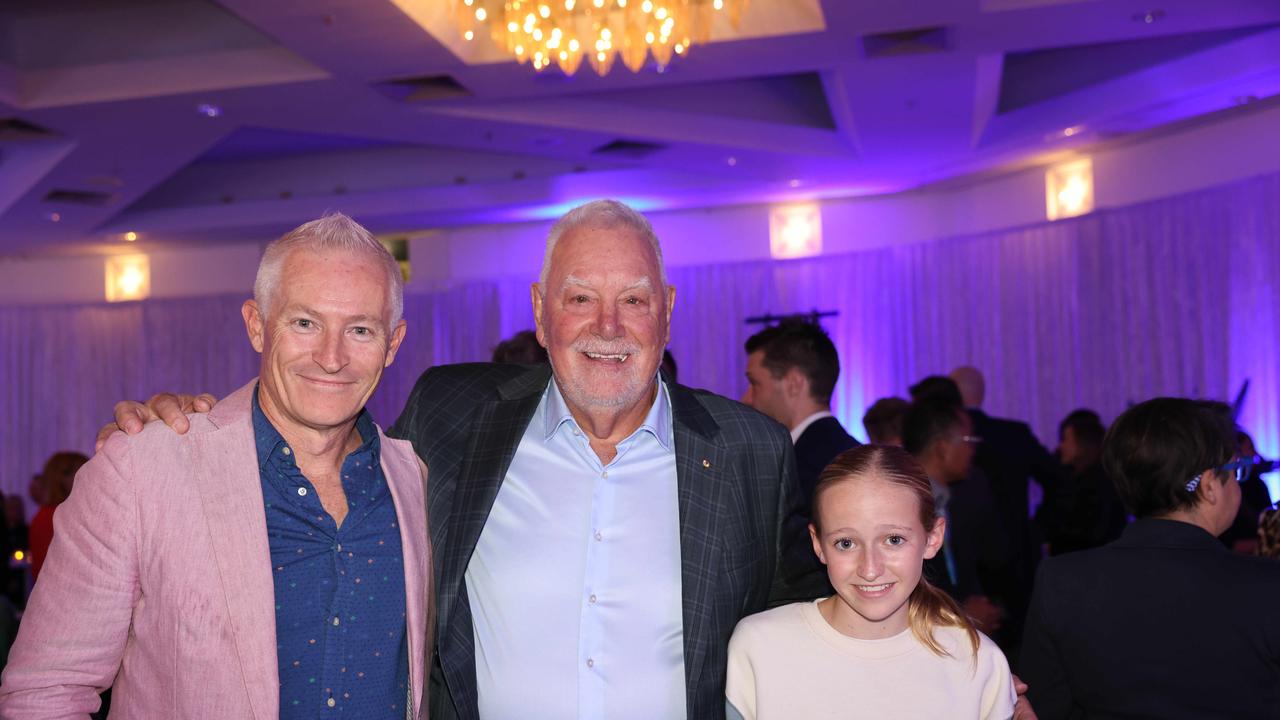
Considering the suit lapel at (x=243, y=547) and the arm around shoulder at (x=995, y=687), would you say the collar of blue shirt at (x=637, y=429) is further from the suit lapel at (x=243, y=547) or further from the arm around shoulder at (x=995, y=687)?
the arm around shoulder at (x=995, y=687)

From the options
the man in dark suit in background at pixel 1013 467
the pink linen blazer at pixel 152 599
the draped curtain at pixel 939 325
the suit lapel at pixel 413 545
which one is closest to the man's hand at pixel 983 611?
the man in dark suit in background at pixel 1013 467

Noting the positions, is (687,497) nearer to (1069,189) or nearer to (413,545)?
(413,545)

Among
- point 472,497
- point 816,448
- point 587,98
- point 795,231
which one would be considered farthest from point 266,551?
point 795,231

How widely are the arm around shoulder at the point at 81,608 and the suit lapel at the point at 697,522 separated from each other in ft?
3.52

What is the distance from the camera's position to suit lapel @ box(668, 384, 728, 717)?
7.93 feet

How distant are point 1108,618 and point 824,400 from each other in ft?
6.29

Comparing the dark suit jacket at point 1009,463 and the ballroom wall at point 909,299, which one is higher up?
the ballroom wall at point 909,299

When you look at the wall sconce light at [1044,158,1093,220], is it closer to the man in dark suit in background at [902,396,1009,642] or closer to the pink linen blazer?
the man in dark suit in background at [902,396,1009,642]

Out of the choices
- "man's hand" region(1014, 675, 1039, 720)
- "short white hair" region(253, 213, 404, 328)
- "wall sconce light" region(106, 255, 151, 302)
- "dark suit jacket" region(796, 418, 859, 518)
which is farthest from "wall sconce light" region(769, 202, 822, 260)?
"short white hair" region(253, 213, 404, 328)

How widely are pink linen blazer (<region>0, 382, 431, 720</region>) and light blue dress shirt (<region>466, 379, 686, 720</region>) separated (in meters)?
0.55

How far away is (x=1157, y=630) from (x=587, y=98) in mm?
7169

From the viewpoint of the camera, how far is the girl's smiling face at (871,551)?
92.7 inches

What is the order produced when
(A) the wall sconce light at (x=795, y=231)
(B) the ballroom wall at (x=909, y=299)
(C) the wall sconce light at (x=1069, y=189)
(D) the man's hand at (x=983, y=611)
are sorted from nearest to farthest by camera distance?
1. (D) the man's hand at (x=983, y=611)
2. (B) the ballroom wall at (x=909, y=299)
3. (C) the wall sconce light at (x=1069, y=189)
4. (A) the wall sconce light at (x=795, y=231)

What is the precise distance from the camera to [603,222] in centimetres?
261
